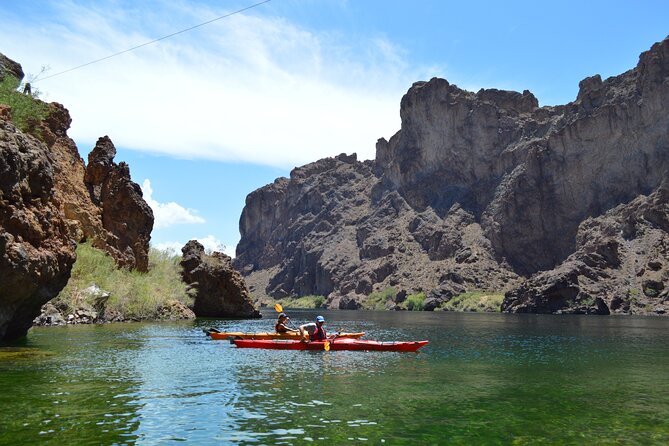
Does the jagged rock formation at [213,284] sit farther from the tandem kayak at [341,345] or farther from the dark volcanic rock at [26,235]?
the dark volcanic rock at [26,235]

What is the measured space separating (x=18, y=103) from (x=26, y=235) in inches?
792

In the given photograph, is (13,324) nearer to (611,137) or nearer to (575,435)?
(575,435)

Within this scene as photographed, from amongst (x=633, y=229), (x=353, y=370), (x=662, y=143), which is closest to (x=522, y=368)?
(x=353, y=370)

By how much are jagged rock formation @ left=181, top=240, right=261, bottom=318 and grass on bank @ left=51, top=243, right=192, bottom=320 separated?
1.77 m

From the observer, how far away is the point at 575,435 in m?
16.0

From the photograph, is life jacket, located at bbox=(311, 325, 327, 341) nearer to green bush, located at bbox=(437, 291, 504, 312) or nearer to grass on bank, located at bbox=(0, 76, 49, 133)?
grass on bank, located at bbox=(0, 76, 49, 133)

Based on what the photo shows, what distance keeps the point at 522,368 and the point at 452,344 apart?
46.3ft

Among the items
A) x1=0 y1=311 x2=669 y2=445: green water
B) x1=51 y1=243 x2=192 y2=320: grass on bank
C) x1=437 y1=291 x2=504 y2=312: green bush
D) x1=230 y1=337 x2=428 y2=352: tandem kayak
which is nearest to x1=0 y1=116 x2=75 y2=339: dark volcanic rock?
x1=0 y1=311 x2=669 y2=445: green water

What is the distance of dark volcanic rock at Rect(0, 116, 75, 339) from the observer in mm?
28141

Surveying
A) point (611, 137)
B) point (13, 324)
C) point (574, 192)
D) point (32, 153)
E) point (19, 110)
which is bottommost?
point (13, 324)

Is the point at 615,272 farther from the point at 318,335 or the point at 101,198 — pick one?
the point at 318,335

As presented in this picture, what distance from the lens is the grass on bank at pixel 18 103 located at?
44.4 metres

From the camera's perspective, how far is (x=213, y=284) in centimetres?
7844

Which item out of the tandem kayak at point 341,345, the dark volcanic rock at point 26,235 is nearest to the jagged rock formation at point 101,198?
the dark volcanic rock at point 26,235
